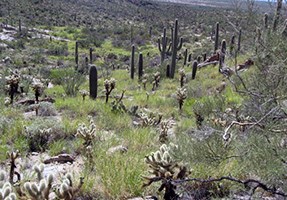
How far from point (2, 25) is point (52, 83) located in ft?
69.6

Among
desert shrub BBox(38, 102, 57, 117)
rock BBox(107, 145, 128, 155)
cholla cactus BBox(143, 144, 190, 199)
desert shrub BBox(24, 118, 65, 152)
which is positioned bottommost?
desert shrub BBox(38, 102, 57, 117)

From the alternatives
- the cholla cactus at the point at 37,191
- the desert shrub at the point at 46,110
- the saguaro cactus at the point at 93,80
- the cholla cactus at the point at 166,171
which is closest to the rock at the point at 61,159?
the cholla cactus at the point at 166,171

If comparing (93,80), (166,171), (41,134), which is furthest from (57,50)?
(166,171)

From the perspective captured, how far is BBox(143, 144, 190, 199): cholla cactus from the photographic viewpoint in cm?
384

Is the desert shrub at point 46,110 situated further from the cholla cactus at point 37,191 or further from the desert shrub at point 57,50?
the desert shrub at point 57,50

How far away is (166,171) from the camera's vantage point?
402 centimetres

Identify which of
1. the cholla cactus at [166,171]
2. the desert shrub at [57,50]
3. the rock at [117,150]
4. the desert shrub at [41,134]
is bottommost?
the desert shrub at [57,50]

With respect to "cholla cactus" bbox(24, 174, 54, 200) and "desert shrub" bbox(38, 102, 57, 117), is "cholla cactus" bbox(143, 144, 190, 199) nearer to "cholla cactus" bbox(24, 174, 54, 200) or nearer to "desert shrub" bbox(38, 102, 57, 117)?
"cholla cactus" bbox(24, 174, 54, 200)

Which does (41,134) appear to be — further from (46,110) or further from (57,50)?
(57,50)

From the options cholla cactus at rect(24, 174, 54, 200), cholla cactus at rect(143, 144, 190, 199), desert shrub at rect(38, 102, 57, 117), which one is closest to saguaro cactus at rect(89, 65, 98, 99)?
desert shrub at rect(38, 102, 57, 117)

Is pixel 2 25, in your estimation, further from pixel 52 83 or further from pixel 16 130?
pixel 16 130

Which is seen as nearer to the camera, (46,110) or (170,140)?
(170,140)

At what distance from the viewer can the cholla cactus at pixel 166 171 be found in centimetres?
384

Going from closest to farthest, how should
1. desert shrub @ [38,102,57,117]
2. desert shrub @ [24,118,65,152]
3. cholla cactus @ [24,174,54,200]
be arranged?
Answer: cholla cactus @ [24,174,54,200], desert shrub @ [24,118,65,152], desert shrub @ [38,102,57,117]
